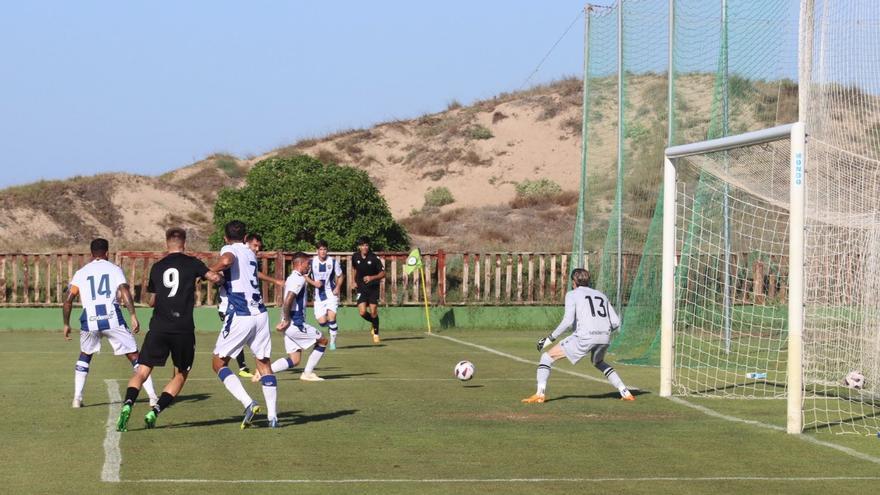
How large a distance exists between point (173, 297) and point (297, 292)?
17.2 feet

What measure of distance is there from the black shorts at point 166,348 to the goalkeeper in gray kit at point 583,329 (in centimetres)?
450

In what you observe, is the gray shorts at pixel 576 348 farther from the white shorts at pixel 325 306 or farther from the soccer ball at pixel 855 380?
the white shorts at pixel 325 306

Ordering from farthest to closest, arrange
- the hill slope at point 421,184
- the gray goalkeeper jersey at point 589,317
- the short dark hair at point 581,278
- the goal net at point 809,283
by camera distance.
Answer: the hill slope at point 421,184, the short dark hair at point 581,278, the gray goalkeeper jersey at point 589,317, the goal net at point 809,283

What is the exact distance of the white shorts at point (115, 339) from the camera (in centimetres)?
1487

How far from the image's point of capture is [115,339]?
14.9 metres

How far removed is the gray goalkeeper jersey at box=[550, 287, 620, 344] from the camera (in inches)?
609

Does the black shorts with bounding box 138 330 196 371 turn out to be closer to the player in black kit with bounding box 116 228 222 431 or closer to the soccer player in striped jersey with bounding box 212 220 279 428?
the player in black kit with bounding box 116 228 222 431

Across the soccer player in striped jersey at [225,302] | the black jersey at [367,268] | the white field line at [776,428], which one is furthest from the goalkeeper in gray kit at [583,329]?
the black jersey at [367,268]

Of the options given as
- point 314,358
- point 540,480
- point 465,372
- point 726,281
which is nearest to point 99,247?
point 314,358

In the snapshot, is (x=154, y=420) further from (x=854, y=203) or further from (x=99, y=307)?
(x=854, y=203)

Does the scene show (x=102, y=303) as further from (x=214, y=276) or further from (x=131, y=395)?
(x=214, y=276)

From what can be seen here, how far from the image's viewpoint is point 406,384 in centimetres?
1791

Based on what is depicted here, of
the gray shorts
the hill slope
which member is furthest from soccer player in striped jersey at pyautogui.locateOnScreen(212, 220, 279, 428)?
the hill slope

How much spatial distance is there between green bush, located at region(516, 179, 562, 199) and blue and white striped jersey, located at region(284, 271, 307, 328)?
138ft
